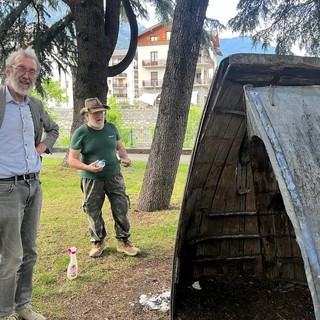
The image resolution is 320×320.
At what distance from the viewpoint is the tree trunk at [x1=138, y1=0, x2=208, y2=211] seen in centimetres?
589

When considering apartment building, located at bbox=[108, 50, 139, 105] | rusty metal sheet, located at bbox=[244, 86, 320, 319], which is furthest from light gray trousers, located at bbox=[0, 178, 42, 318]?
apartment building, located at bbox=[108, 50, 139, 105]

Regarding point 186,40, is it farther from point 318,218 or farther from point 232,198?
point 318,218

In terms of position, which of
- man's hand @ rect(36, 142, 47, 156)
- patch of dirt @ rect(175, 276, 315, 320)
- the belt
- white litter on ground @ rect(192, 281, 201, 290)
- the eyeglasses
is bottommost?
patch of dirt @ rect(175, 276, 315, 320)

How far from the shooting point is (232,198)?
3.65 m

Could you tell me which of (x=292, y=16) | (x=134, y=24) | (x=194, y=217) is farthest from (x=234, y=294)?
(x=134, y=24)

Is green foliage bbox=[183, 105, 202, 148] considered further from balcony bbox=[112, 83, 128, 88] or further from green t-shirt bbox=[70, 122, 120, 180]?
balcony bbox=[112, 83, 128, 88]

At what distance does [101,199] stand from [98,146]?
0.61 m

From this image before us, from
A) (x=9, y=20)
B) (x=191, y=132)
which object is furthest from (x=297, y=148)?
(x=191, y=132)

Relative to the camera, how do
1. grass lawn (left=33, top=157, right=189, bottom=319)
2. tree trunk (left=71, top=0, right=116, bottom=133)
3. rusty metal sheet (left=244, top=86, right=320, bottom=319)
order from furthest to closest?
tree trunk (left=71, top=0, right=116, bottom=133), grass lawn (left=33, top=157, right=189, bottom=319), rusty metal sheet (left=244, top=86, right=320, bottom=319)

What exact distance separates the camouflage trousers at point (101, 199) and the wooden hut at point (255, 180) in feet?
3.49

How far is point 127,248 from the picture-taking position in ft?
14.9

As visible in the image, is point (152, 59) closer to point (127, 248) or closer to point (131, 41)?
point (131, 41)

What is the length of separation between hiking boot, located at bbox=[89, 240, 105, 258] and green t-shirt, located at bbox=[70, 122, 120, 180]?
2.86ft

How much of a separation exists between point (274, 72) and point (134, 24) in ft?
30.5
